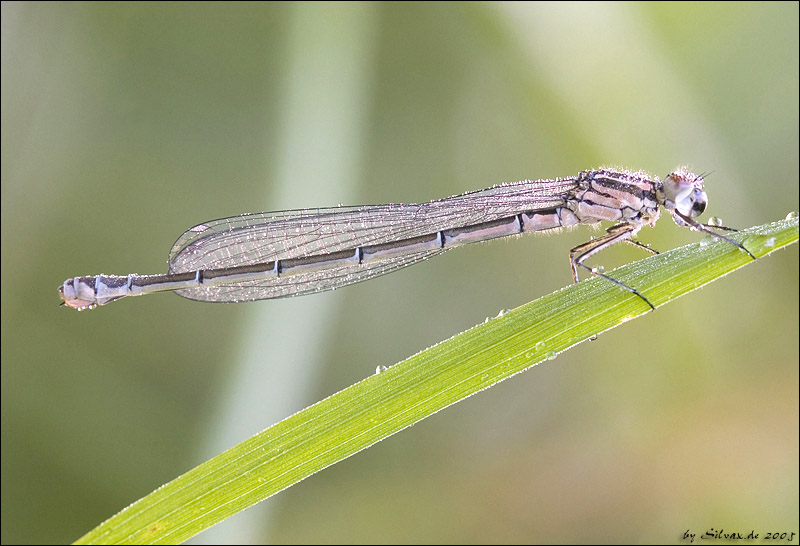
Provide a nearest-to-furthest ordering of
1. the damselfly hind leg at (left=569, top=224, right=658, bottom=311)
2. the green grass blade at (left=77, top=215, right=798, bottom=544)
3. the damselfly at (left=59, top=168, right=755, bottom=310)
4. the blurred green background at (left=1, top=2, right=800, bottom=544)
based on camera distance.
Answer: the green grass blade at (left=77, top=215, right=798, bottom=544) < the damselfly hind leg at (left=569, top=224, right=658, bottom=311) < the damselfly at (left=59, top=168, right=755, bottom=310) < the blurred green background at (left=1, top=2, right=800, bottom=544)

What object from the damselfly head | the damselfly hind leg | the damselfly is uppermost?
the damselfly

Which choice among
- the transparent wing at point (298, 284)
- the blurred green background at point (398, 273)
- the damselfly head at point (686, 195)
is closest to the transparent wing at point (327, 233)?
the transparent wing at point (298, 284)

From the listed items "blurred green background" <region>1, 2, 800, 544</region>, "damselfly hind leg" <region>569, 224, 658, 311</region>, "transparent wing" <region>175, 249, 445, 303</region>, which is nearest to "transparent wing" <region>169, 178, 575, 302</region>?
"transparent wing" <region>175, 249, 445, 303</region>

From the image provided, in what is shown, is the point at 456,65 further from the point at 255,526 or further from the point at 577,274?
the point at 255,526

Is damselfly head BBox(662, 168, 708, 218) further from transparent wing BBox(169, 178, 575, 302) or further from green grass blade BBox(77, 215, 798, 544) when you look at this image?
green grass blade BBox(77, 215, 798, 544)

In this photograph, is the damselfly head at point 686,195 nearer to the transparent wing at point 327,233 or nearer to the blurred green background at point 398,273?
the transparent wing at point 327,233

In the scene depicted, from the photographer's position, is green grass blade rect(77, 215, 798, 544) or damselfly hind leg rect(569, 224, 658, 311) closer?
green grass blade rect(77, 215, 798, 544)
